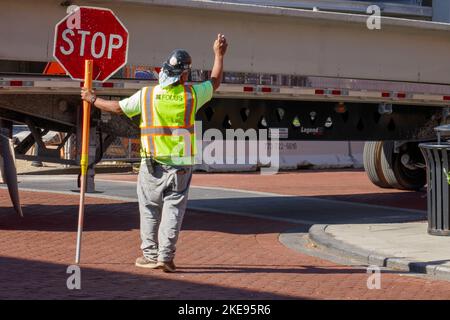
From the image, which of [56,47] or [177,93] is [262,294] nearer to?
[177,93]

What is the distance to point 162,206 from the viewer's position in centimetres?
909

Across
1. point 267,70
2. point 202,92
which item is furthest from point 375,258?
point 267,70

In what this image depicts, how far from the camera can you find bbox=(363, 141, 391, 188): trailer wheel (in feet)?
62.1

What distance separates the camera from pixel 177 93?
8.95m

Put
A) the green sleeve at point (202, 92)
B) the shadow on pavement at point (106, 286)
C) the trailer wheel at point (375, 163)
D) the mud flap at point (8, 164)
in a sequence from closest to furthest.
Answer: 1. the shadow on pavement at point (106, 286)
2. the green sleeve at point (202, 92)
3. the mud flap at point (8, 164)
4. the trailer wheel at point (375, 163)

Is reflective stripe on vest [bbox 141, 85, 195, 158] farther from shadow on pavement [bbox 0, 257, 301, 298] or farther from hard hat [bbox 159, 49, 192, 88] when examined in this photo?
shadow on pavement [bbox 0, 257, 301, 298]

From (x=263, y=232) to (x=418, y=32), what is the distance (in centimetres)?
448

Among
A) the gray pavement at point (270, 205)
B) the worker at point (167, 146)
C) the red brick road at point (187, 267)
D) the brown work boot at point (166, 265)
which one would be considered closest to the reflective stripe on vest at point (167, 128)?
the worker at point (167, 146)

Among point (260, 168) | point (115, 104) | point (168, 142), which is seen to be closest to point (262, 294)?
point (168, 142)

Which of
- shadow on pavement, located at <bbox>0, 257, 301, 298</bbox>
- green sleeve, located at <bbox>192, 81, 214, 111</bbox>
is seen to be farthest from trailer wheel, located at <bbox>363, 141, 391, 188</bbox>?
shadow on pavement, located at <bbox>0, 257, 301, 298</bbox>

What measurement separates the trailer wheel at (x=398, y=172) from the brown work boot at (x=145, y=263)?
33.1 ft

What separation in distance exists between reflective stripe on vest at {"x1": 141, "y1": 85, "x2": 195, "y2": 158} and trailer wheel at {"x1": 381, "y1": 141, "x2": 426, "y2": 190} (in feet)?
33.2

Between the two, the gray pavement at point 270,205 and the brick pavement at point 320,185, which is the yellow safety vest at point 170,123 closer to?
the gray pavement at point 270,205

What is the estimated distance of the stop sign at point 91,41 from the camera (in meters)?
12.1
